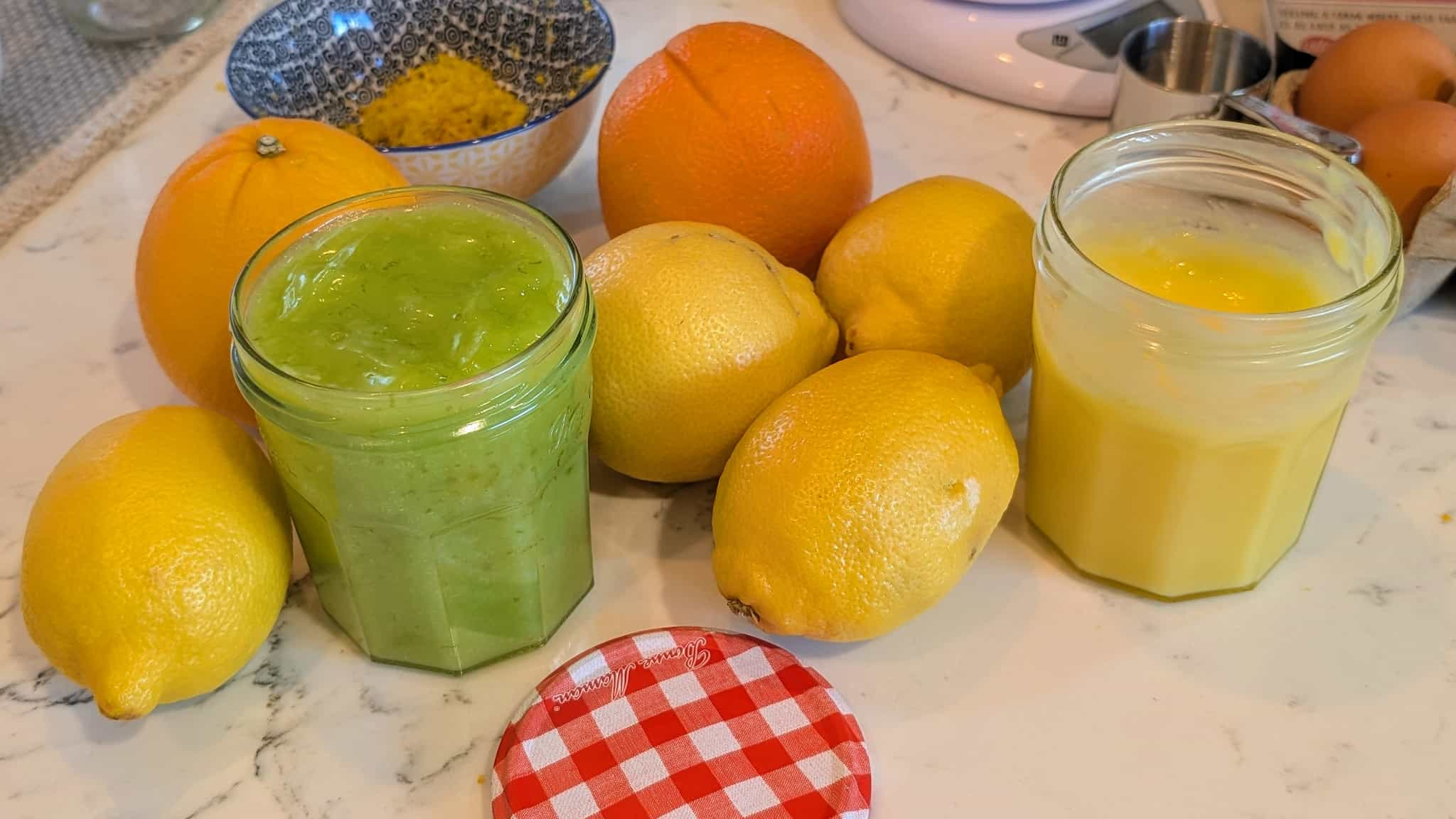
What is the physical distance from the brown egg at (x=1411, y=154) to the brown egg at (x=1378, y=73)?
0.07 m

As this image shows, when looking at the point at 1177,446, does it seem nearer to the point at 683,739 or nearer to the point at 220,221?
the point at 683,739

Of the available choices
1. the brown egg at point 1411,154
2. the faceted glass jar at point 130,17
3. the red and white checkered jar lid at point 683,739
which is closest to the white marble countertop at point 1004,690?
the red and white checkered jar lid at point 683,739

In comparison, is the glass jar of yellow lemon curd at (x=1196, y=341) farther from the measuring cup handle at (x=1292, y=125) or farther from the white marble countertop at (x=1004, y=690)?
the measuring cup handle at (x=1292, y=125)

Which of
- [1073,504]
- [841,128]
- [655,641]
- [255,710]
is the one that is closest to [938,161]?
[841,128]

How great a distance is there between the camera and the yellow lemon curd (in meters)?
0.58

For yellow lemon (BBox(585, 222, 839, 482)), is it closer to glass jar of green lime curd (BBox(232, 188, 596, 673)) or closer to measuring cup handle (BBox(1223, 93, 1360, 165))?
glass jar of green lime curd (BBox(232, 188, 596, 673))

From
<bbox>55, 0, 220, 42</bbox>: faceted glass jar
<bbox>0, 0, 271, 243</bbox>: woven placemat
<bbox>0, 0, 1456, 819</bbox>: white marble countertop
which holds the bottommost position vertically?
<bbox>0, 0, 1456, 819</bbox>: white marble countertop

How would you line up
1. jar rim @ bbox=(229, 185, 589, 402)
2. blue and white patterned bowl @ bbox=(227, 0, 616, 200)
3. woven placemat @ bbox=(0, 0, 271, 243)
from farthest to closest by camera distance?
woven placemat @ bbox=(0, 0, 271, 243) → blue and white patterned bowl @ bbox=(227, 0, 616, 200) → jar rim @ bbox=(229, 185, 589, 402)

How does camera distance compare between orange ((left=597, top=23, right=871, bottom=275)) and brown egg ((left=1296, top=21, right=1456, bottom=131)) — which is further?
brown egg ((left=1296, top=21, right=1456, bottom=131))

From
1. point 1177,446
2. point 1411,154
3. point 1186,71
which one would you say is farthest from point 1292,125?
point 1177,446

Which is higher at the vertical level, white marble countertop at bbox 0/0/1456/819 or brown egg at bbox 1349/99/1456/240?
brown egg at bbox 1349/99/1456/240

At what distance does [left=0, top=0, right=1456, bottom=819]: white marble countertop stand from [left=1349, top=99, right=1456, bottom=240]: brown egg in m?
0.12

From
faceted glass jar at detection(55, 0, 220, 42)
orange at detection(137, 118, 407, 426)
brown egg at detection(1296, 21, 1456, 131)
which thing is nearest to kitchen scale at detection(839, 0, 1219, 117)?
brown egg at detection(1296, 21, 1456, 131)

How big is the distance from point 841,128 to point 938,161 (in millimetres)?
258
